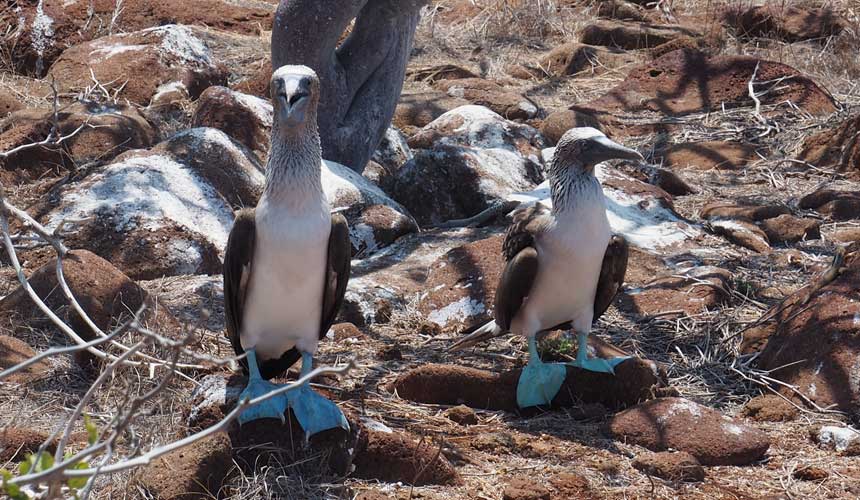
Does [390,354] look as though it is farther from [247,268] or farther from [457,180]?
[457,180]

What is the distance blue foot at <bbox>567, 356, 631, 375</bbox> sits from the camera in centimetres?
402

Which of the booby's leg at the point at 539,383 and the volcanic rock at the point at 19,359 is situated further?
the booby's leg at the point at 539,383

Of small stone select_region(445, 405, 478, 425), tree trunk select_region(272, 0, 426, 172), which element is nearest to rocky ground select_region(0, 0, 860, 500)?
small stone select_region(445, 405, 478, 425)

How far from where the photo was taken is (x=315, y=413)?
10.6 feet

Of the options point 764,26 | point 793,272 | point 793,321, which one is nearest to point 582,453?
point 793,321

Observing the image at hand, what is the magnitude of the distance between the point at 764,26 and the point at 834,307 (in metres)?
7.33

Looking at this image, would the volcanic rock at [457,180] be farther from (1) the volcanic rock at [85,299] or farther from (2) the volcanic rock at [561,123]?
(1) the volcanic rock at [85,299]

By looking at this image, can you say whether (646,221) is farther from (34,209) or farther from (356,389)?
(34,209)

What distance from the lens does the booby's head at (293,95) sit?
11.2 feet

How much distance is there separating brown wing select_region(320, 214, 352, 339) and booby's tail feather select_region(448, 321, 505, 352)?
3.08 feet

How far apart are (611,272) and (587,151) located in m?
0.50

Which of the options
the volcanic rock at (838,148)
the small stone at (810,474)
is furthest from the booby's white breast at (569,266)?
the volcanic rock at (838,148)

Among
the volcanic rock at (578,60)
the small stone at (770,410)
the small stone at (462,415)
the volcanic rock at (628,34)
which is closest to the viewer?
the small stone at (462,415)

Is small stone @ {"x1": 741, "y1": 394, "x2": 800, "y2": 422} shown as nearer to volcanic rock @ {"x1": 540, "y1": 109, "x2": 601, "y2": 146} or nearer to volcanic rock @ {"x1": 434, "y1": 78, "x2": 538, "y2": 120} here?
volcanic rock @ {"x1": 540, "y1": 109, "x2": 601, "y2": 146}
